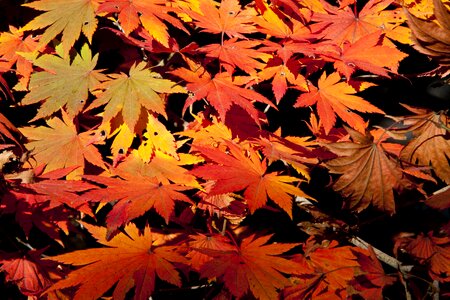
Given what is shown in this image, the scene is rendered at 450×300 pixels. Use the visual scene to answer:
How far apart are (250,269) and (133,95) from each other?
1.92 ft

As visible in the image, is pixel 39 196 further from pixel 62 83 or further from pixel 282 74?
pixel 282 74

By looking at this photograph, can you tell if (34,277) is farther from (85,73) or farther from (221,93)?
(221,93)

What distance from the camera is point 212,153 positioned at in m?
1.29

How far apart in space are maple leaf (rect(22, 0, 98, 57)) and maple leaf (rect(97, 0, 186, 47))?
0.16 ft

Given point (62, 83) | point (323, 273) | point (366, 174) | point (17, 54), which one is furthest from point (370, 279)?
point (17, 54)

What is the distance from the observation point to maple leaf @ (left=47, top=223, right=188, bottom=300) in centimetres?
112

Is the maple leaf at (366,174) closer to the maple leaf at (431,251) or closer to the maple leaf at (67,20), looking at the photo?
the maple leaf at (431,251)

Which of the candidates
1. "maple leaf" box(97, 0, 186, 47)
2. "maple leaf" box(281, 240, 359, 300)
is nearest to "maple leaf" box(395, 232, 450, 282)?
"maple leaf" box(281, 240, 359, 300)

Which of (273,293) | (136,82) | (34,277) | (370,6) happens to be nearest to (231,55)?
(136,82)

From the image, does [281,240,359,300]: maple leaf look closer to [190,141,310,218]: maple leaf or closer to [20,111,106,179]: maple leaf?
[190,141,310,218]: maple leaf

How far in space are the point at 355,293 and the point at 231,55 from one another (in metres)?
0.79

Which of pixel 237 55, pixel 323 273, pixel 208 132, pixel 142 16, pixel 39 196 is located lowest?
pixel 323 273

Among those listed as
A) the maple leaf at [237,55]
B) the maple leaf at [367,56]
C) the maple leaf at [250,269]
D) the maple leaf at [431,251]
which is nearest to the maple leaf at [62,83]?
the maple leaf at [237,55]

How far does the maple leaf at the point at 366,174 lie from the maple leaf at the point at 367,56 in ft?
0.93
